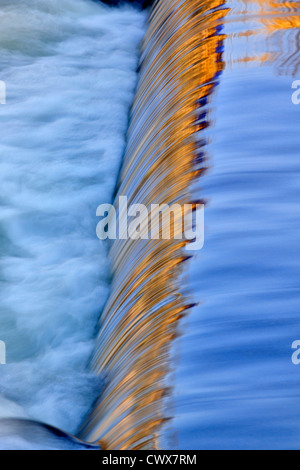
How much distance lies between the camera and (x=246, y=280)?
1.82 meters

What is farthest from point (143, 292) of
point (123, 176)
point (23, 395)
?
point (123, 176)

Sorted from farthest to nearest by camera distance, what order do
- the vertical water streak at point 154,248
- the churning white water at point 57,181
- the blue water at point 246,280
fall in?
the churning white water at point 57,181 → the vertical water streak at point 154,248 → the blue water at point 246,280

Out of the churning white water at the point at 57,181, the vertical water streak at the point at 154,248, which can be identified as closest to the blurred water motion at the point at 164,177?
the vertical water streak at the point at 154,248

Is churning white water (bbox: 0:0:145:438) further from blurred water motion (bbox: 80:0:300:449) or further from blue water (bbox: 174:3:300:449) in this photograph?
blue water (bbox: 174:3:300:449)

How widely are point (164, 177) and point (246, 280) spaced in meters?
0.80

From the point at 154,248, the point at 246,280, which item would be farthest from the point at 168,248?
the point at 246,280

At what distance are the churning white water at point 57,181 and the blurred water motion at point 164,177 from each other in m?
0.16

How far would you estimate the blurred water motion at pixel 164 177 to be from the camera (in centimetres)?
173

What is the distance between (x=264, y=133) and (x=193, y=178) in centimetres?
36

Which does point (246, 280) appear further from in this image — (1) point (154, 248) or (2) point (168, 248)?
(1) point (154, 248)

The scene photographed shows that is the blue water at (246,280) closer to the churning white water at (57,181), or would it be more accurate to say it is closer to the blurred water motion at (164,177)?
the blurred water motion at (164,177)

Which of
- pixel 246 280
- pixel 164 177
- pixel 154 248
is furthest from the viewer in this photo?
pixel 164 177

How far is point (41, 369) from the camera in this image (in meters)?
2.52

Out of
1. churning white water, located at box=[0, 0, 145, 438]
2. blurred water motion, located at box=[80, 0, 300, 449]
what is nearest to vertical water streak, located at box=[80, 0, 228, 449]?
blurred water motion, located at box=[80, 0, 300, 449]
